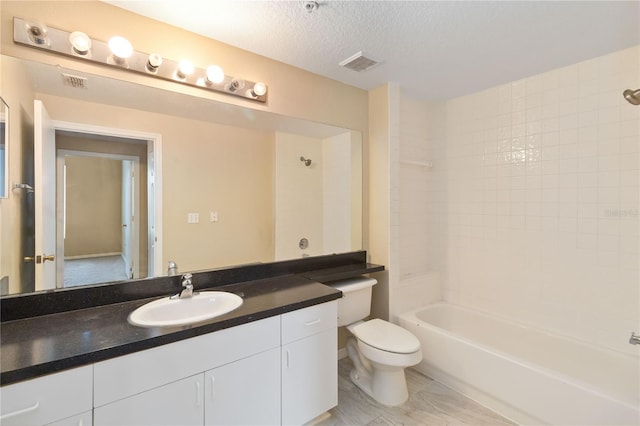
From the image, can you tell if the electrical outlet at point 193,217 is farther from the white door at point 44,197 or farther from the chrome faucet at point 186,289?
the white door at point 44,197

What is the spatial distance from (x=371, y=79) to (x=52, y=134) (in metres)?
2.05

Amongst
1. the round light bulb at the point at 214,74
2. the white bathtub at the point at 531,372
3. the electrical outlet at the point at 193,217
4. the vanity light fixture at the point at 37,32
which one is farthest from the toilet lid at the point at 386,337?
the vanity light fixture at the point at 37,32

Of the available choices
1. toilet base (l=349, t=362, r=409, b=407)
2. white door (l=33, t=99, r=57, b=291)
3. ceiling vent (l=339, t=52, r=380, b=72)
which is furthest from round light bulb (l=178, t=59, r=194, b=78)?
toilet base (l=349, t=362, r=409, b=407)

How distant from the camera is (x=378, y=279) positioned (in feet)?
7.97

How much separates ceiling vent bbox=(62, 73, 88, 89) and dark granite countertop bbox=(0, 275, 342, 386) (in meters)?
1.10

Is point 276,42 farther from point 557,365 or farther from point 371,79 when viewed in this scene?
point 557,365

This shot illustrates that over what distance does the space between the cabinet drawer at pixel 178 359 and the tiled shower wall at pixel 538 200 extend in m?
1.65

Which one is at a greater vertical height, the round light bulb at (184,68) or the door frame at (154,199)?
the round light bulb at (184,68)

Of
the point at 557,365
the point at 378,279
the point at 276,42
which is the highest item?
the point at 276,42

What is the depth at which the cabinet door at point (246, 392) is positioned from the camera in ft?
4.10

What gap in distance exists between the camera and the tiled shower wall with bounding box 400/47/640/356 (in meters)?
1.84

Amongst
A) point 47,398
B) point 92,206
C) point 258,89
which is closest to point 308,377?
point 47,398

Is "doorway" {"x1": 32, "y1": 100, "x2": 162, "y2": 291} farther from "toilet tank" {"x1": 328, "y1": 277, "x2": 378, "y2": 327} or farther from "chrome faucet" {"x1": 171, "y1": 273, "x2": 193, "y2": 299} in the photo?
"toilet tank" {"x1": 328, "y1": 277, "x2": 378, "y2": 327}

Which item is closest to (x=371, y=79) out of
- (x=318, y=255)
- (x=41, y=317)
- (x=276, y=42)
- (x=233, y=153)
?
(x=276, y=42)
